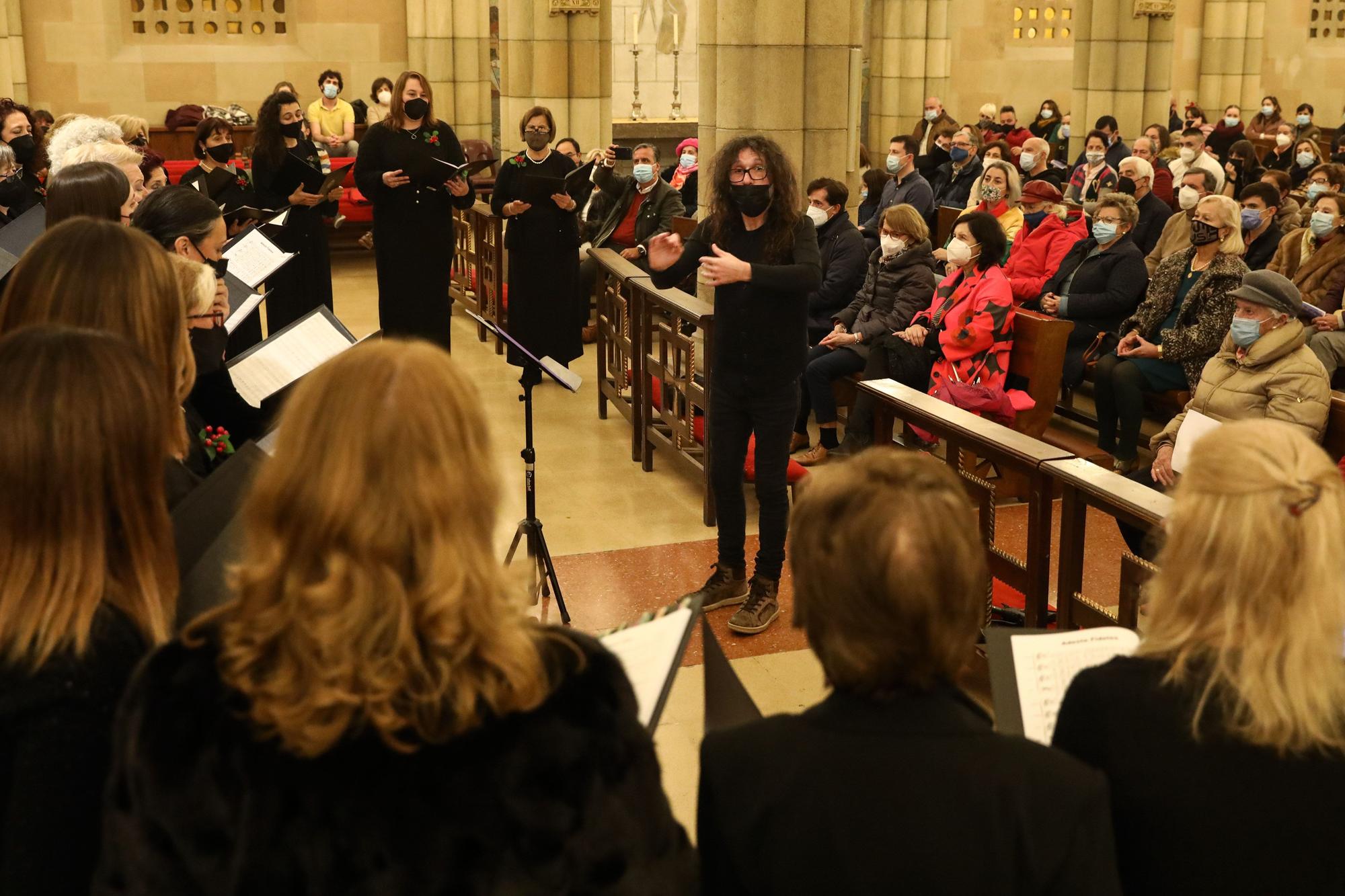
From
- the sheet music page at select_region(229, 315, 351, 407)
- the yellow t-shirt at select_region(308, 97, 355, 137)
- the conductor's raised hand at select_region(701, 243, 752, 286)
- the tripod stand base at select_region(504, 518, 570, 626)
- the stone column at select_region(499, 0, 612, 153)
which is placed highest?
the stone column at select_region(499, 0, 612, 153)

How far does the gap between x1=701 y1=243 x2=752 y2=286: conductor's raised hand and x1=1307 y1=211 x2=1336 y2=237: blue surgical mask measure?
4.00 m

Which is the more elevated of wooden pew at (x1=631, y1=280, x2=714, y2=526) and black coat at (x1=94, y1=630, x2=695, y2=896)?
black coat at (x1=94, y1=630, x2=695, y2=896)

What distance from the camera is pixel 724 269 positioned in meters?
4.62

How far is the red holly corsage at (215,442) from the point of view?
3.37 m

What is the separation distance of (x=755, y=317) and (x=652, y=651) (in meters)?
2.88

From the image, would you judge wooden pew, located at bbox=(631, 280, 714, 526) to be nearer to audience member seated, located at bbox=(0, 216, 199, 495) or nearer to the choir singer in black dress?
the choir singer in black dress

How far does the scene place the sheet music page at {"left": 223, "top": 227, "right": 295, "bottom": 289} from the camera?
4992 millimetres

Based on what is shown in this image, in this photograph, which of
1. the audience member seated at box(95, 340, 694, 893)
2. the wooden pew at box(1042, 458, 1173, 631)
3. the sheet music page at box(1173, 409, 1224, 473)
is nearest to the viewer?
the audience member seated at box(95, 340, 694, 893)

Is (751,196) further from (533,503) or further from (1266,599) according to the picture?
(1266,599)

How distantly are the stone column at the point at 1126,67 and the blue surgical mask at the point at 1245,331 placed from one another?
1048 cm

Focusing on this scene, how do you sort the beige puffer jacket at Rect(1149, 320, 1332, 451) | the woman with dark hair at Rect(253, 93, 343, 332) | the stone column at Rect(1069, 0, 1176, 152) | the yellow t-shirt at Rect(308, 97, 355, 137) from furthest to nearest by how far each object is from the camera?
the stone column at Rect(1069, 0, 1176, 152), the yellow t-shirt at Rect(308, 97, 355, 137), the woman with dark hair at Rect(253, 93, 343, 332), the beige puffer jacket at Rect(1149, 320, 1332, 451)

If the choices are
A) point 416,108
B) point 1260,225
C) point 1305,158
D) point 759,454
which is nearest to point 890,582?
point 759,454

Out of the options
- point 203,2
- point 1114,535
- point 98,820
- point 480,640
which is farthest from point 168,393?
point 203,2

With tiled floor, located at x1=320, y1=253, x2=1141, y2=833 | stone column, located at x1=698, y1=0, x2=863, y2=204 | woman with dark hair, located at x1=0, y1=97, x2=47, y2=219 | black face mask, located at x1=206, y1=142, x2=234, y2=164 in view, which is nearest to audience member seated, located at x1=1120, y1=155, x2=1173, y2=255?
stone column, located at x1=698, y1=0, x2=863, y2=204
